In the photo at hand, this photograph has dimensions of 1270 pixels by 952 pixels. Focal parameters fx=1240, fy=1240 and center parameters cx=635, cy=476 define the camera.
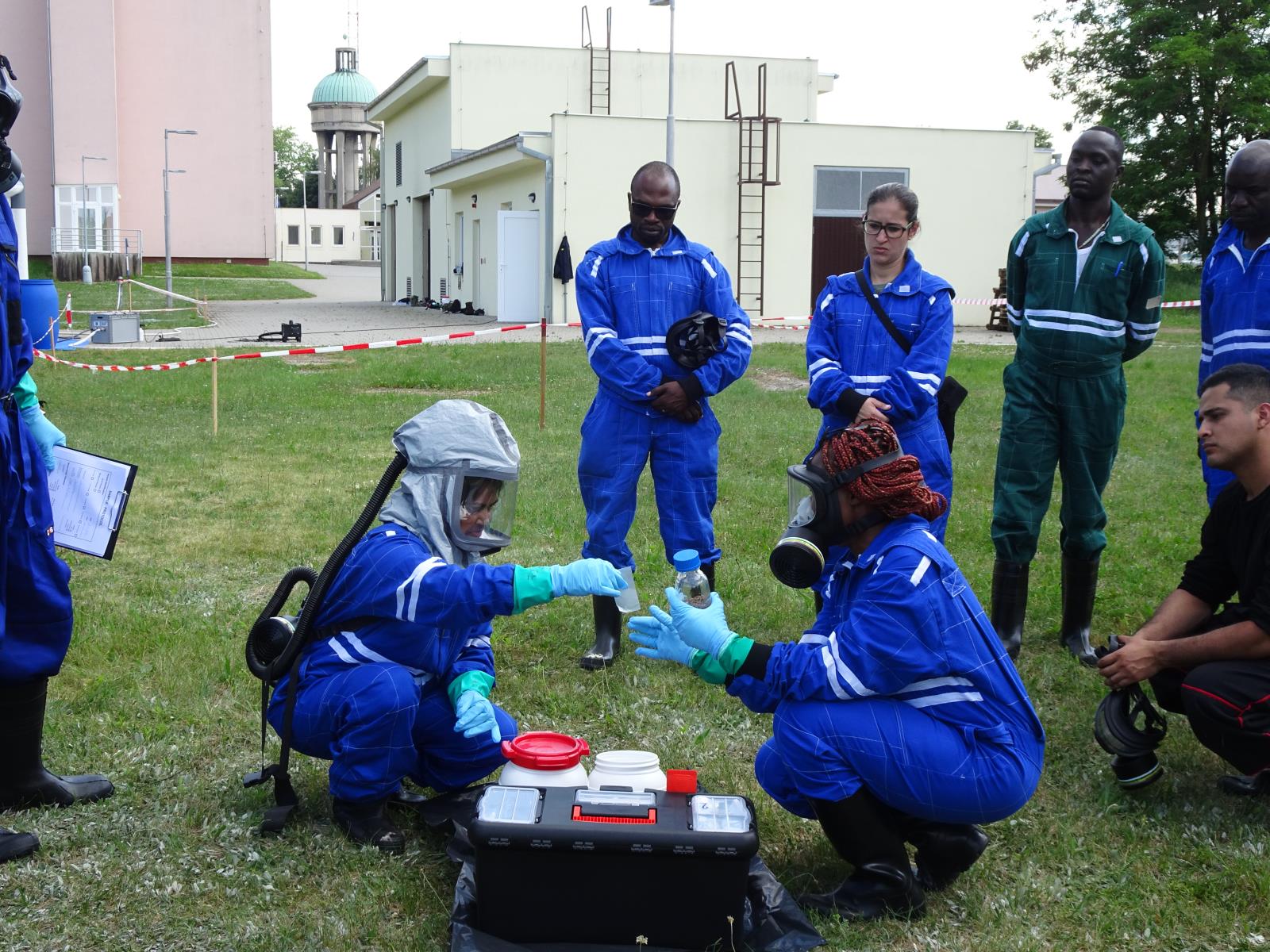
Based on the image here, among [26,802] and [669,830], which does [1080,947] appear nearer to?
[669,830]

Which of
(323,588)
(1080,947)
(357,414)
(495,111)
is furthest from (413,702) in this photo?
(495,111)

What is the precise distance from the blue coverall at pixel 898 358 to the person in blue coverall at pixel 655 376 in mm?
437

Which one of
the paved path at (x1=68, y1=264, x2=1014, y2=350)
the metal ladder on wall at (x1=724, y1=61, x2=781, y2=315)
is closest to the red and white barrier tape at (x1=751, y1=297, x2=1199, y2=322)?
the paved path at (x1=68, y1=264, x2=1014, y2=350)

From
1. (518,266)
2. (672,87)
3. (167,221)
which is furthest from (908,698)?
(167,221)

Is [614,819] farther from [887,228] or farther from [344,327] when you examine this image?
[344,327]

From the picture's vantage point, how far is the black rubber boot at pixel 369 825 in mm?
3709

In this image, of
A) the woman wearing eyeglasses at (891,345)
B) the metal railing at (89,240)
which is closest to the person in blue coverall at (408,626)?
the woman wearing eyeglasses at (891,345)

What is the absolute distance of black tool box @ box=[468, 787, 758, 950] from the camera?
9.91 ft

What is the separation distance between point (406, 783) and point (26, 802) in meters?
1.20

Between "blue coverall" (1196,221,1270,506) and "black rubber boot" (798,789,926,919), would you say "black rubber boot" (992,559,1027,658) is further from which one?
"black rubber boot" (798,789,926,919)

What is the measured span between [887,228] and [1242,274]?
1.43 metres

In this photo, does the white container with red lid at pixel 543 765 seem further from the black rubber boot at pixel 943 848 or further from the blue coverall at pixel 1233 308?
the blue coverall at pixel 1233 308

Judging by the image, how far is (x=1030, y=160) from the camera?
28625 mm

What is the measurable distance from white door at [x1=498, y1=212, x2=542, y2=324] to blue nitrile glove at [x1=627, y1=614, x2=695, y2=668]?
2543cm
